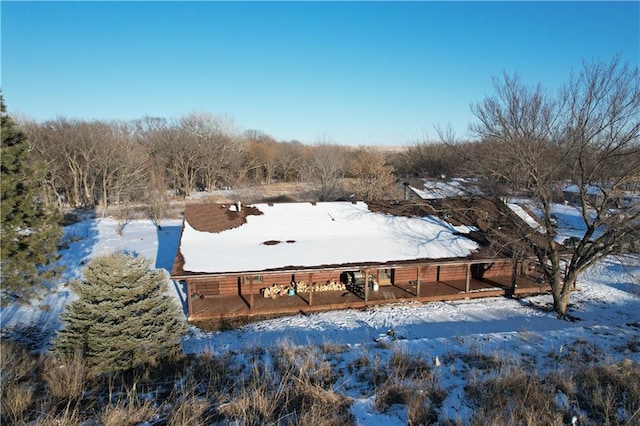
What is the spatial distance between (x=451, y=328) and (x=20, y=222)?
14.0 m

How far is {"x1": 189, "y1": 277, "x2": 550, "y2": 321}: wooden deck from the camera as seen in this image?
44.9ft

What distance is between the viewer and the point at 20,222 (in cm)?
1088

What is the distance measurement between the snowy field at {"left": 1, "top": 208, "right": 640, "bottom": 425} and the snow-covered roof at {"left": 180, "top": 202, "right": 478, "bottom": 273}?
1991 millimetres

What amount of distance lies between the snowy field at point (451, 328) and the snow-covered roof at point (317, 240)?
1991 millimetres

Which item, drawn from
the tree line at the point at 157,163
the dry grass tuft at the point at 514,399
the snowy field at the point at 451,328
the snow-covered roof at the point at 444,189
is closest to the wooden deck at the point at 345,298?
the snowy field at the point at 451,328

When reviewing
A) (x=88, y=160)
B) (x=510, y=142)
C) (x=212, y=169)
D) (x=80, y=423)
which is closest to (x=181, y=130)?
(x=212, y=169)

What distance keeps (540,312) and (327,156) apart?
Answer: 101ft

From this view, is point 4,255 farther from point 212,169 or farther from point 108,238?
point 212,169

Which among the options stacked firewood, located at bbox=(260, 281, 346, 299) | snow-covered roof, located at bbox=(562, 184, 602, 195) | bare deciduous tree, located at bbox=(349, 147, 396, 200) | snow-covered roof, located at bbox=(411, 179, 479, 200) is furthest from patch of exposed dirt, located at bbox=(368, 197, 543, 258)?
bare deciduous tree, located at bbox=(349, 147, 396, 200)

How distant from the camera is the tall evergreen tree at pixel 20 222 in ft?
34.6

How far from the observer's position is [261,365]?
22.4 feet

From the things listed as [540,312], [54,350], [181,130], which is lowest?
[540,312]

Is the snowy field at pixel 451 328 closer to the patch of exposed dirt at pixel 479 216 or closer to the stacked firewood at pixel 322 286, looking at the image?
the stacked firewood at pixel 322 286

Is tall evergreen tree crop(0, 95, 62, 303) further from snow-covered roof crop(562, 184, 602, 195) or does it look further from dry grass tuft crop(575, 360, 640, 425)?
snow-covered roof crop(562, 184, 602, 195)
